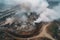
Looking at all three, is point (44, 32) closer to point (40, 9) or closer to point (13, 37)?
point (13, 37)

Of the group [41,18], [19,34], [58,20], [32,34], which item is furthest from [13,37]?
[58,20]

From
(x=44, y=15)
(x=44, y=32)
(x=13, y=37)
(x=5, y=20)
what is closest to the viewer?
(x=13, y=37)

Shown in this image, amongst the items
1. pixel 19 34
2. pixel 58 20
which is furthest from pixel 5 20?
pixel 58 20

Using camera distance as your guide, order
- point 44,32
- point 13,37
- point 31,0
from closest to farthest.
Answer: point 13,37 < point 44,32 < point 31,0

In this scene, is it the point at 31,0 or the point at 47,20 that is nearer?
the point at 47,20

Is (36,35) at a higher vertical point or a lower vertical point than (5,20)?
lower

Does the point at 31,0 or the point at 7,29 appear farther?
the point at 31,0

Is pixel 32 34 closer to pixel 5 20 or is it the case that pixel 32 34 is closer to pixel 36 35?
pixel 36 35

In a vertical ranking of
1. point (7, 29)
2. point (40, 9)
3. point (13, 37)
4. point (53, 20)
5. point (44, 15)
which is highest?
point (40, 9)

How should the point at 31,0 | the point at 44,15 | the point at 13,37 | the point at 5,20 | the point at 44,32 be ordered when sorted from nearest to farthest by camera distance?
the point at 13,37 < the point at 44,32 < the point at 5,20 < the point at 44,15 < the point at 31,0
